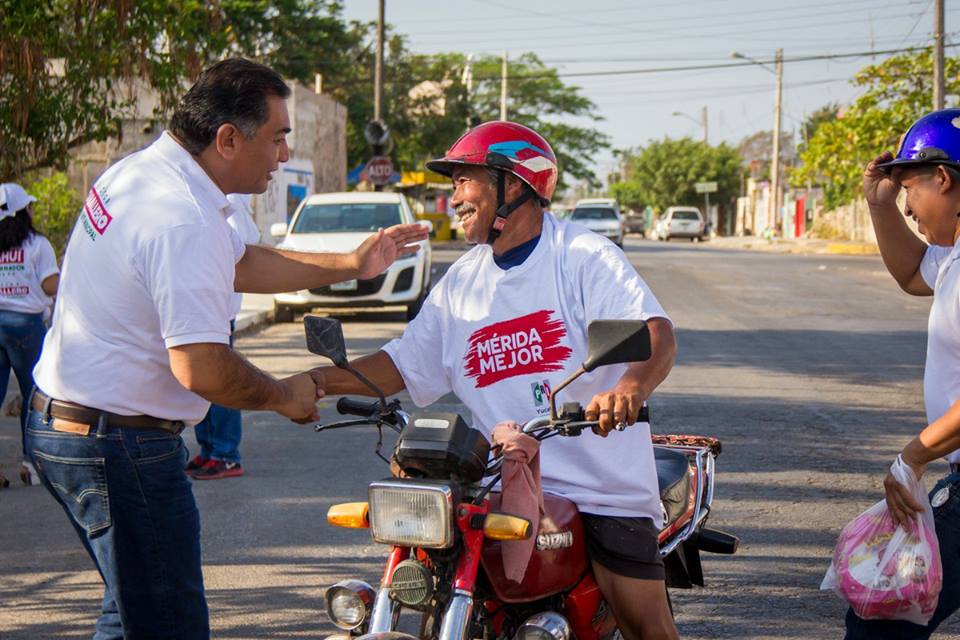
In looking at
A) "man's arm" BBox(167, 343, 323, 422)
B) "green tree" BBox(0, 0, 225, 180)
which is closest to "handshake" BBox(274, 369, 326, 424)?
"man's arm" BBox(167, 343, 323, 422)

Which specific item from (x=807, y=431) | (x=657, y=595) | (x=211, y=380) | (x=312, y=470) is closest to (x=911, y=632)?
(x=657, y=595)

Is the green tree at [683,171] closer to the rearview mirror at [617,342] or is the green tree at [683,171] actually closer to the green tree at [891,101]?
the green tree at [891,101]

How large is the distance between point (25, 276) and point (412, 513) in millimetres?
5720

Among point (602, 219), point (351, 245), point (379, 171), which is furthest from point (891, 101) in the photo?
point (351, 245)

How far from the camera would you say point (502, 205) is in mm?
3705

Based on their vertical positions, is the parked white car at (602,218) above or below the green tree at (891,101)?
below

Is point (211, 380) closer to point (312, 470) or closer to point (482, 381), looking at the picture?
point (482, 381)

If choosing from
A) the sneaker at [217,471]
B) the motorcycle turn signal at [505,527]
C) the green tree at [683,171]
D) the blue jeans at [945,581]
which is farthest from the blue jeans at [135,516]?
the green tree at [683,171]

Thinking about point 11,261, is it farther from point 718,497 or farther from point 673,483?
point 673,483

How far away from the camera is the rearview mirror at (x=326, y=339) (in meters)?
3.27

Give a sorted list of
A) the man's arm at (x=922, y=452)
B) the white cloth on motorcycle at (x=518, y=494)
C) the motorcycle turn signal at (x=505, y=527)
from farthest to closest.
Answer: the man's arm at (x=922, y=452) < the white cloth on motorcycle at (x=518, y=494) < the motorcycle turn signal at (x=505, y=527)

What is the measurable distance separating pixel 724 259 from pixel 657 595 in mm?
32442

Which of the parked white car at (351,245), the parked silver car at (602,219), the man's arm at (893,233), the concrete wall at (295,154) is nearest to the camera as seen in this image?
the man's arm at (893,233)

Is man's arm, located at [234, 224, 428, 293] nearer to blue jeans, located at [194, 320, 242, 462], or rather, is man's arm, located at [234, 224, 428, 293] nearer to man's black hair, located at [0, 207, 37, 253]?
blue jeans, located at [194, 320, 242, 462]
